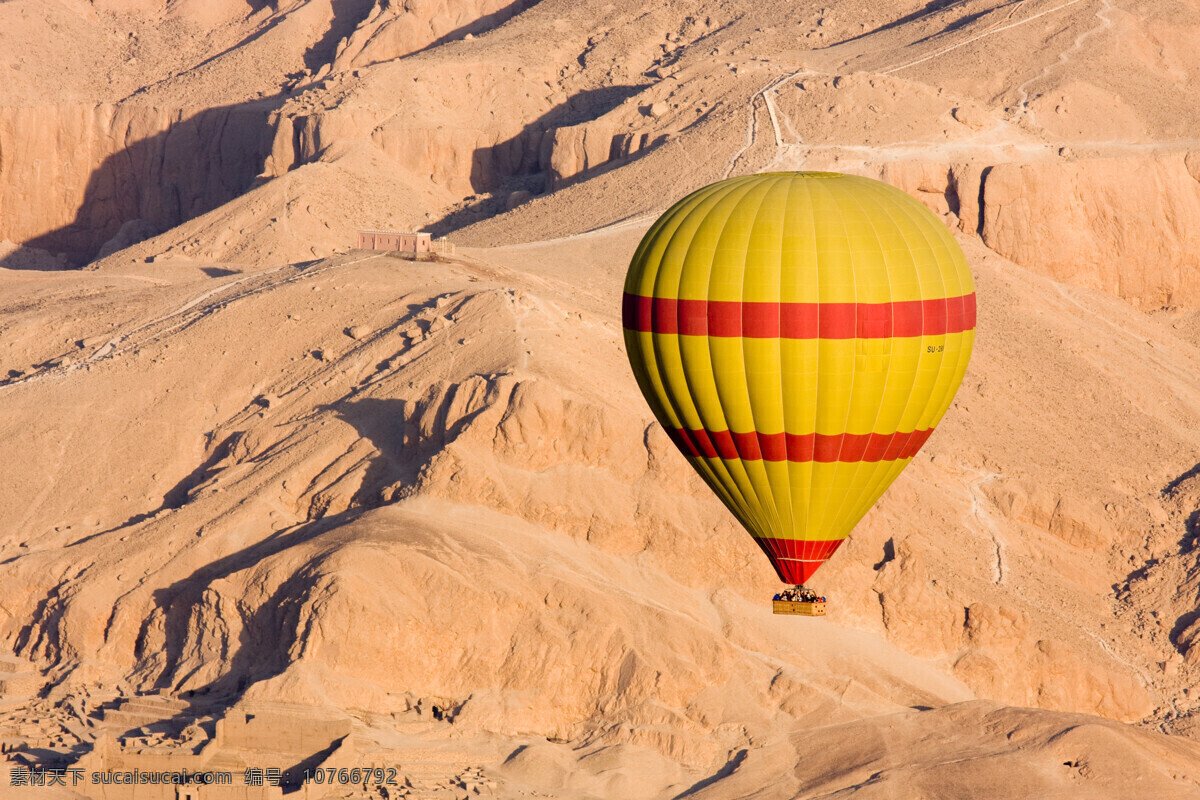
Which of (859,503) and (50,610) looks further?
(50,610)

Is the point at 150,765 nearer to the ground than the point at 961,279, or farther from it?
nearer to the ground

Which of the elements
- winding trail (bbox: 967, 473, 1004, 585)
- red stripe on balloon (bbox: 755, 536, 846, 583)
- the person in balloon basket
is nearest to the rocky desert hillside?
winding trail (bbox: 967, 473, 1004, 585)

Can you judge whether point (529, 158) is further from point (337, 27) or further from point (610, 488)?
point (610, 488)

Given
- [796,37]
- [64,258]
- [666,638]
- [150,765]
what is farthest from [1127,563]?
[64,258]

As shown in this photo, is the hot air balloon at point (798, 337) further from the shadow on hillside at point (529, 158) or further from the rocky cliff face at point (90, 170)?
the rocky cliff face at point (90, 170)

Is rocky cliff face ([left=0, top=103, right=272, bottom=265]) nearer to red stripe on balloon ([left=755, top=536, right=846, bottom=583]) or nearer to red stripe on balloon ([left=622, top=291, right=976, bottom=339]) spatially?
red stripe on balloon ([left=622, top=291, right=976, bottom=339])

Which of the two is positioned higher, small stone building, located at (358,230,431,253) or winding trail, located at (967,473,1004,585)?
small stone building, located at (358,230,431,253)

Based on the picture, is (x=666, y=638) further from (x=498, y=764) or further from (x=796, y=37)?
(x=796, y=37)
